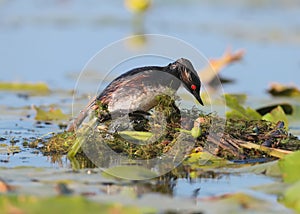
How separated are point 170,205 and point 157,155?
1261mm

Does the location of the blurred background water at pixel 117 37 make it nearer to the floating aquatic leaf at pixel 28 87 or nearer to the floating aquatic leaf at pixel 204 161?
the floating aquatic leaf at pixel 28 87

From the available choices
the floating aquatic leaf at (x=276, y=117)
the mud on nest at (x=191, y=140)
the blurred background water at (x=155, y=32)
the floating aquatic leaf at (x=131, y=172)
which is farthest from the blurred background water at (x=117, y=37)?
the floating aquatic leaf at (x=276, y=117)

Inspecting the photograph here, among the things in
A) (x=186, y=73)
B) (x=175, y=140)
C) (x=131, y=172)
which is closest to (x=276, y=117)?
(x=186, y=73)

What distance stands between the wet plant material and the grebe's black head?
0.18 metres

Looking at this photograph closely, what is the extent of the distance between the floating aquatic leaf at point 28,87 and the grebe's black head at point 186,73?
360cm

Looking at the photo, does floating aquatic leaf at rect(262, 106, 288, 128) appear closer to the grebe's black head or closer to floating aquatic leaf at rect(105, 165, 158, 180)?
the grebe's black head

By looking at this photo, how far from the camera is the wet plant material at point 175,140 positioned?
515 cm

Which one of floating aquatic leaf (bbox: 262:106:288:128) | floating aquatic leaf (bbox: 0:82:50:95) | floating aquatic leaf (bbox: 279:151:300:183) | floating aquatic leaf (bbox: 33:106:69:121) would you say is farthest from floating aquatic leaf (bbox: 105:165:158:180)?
floating aquatic leaf (bbox: 0:82:50:95)

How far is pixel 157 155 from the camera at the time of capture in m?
5.14

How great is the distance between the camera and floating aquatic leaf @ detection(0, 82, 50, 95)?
28.5 feet

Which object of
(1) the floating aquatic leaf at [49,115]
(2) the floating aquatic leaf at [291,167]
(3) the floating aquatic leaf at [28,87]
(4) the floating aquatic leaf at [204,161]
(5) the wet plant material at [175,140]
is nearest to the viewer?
(2) the floating aquatic leaf at [291,167]

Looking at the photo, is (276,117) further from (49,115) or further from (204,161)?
(49,115)

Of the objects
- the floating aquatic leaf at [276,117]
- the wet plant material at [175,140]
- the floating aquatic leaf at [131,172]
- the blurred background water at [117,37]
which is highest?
the blurred background water at [117,37]

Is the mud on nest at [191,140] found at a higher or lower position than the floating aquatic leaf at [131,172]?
higher
